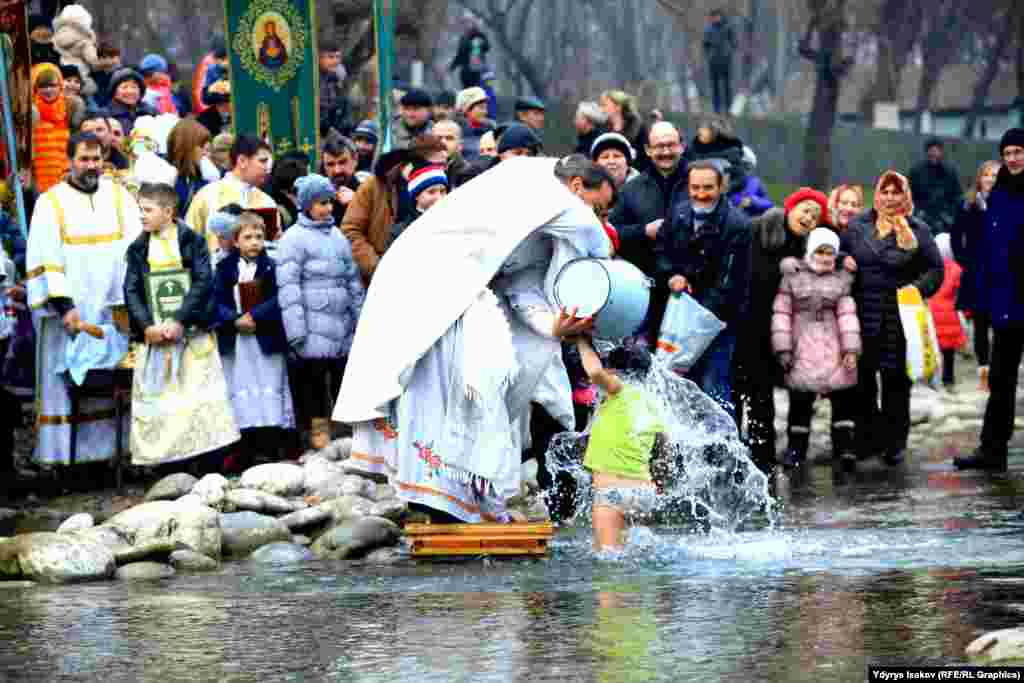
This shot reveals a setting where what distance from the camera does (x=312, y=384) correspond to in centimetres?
1409

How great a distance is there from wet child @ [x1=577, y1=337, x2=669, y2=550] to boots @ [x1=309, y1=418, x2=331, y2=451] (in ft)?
12.2

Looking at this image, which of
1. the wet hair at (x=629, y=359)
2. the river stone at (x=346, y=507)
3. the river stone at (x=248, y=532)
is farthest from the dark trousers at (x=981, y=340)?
the river stone at (x=248, y=532)

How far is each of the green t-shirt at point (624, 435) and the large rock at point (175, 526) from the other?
1746 mm

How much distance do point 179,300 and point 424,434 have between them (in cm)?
329

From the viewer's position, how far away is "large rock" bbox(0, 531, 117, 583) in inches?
392

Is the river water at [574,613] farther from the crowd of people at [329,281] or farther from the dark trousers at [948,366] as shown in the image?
the dark trousers at [948,366]

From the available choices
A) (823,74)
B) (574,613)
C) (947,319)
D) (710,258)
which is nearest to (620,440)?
(574,613)

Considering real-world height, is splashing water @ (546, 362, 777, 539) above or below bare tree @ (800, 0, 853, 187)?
below

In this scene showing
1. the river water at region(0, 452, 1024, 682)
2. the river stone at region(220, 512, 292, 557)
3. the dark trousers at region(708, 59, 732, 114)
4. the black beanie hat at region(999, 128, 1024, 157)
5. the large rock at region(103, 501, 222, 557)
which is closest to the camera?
the river water at region(0, 452, 1024, 682)

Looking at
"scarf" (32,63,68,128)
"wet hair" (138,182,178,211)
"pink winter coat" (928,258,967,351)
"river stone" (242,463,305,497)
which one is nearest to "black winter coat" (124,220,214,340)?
"wet hair" (138,182,178,211)

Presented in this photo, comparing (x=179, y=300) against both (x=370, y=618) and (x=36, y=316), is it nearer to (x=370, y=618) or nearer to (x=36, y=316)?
(x=36, y=316)

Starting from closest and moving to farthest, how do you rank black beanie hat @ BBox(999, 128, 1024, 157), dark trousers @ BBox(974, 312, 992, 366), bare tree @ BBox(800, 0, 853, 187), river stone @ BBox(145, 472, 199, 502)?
river stone @ BBox(145, 472, 199, 502)
black beanie hat @ BBox(999, 128, 1024, 157)
dark trousers @ BBox(974, 312, 992, 366)
bare tree @ BBox(800, 0, 853, 187)

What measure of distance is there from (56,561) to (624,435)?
8.45ft

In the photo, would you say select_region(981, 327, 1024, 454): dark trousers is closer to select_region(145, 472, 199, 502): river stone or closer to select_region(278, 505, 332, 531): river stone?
select_region(278, 505, 332, 531): river stone
